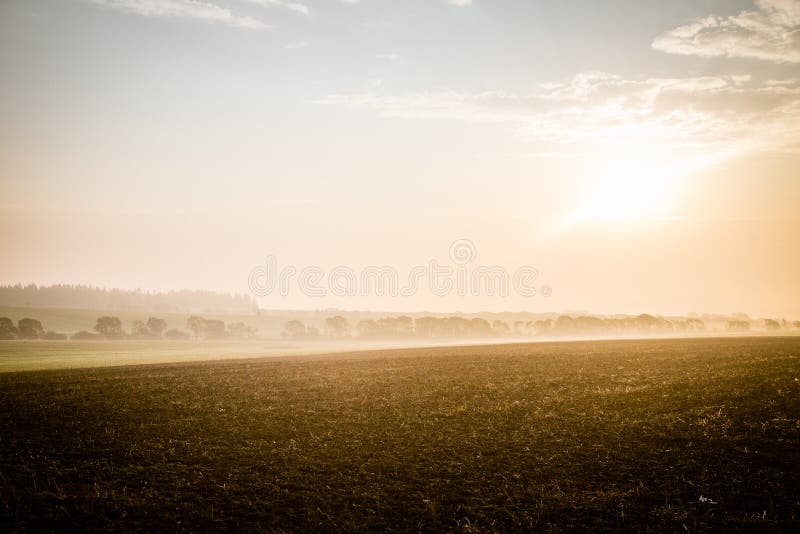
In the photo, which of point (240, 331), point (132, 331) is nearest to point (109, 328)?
point (132, 331)

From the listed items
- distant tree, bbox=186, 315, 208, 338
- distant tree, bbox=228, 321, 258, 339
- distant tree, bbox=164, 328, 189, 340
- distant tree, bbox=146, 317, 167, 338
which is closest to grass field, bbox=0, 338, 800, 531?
distant tree, bbox=146, 317, 167, 338

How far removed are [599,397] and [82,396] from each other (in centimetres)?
3643

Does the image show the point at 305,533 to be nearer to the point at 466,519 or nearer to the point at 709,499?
the point at 466,519

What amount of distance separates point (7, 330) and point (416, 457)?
162042 mm

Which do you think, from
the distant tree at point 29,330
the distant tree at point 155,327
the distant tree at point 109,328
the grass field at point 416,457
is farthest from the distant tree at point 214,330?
the grass field at point 416,457

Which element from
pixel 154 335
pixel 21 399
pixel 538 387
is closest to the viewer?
pixel 21 399

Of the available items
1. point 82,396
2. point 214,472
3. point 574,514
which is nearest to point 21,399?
point 82,396

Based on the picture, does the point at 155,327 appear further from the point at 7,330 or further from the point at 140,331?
the point at 7,330

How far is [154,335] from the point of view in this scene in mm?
161375

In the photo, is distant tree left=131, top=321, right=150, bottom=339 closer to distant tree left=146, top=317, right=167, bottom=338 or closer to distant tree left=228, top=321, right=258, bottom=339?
distant tree left=146, top=317, right=167, bottom=338

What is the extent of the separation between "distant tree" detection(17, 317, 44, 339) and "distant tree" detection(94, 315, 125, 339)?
15.3 m

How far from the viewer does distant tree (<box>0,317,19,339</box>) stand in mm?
128262

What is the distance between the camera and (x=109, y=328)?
151 metres

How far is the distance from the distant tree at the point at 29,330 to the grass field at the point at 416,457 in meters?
129
